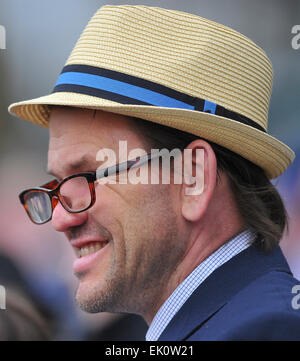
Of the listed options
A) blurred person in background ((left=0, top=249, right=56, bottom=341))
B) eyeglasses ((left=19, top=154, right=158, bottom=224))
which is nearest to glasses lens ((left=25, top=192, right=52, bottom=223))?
eyeglasses ((left=19, top=154, right=158, bottom=224))

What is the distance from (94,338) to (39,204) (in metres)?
2.21

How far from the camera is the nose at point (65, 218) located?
6.15ft

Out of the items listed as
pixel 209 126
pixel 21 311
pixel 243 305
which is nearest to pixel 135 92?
pixel 209 126

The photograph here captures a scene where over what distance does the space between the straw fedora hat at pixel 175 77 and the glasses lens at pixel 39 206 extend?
0.47 metres

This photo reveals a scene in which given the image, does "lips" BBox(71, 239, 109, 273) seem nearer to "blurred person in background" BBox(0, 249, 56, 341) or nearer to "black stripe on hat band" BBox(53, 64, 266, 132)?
"black stripe on hat band" BBox(53, 64, 266, 132)

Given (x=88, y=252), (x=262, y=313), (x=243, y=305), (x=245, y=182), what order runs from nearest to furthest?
(x=262, y=313), (x=243, y=305), (x=88, y=252), (x=245, y=182)

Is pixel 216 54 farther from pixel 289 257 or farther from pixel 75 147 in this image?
pixel 289 257

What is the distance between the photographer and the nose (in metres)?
1.87

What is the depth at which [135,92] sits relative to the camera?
1.81 meters

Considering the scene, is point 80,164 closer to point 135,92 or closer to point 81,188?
point 81,188

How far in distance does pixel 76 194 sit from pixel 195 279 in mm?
540

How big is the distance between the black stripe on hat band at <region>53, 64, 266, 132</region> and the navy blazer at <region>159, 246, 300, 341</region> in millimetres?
540

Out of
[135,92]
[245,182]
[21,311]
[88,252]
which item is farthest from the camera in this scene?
[21,311]
